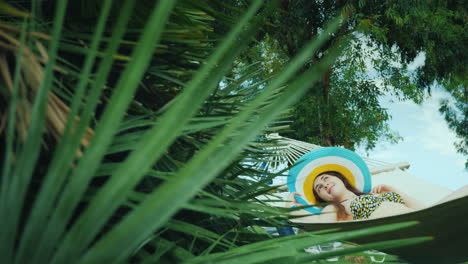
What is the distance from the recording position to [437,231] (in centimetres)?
205

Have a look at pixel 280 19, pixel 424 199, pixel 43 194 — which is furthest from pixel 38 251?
pixel 280 19

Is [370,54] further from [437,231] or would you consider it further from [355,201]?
[437,231]

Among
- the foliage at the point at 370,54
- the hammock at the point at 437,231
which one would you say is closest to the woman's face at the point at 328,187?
the hammock at the point at 437,231

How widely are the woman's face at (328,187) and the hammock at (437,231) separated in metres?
0.91

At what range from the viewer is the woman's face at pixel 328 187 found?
10.6 feet

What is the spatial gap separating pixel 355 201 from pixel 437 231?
0.92 metres

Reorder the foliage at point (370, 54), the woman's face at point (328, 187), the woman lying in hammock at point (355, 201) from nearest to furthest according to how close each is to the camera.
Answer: the woman lying in hammock at point (355, 201)
the woman's face at point (328, 187)
the foliage at point (370, 54)

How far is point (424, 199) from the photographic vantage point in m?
3.58

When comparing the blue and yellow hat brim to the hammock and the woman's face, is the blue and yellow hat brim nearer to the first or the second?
the woman's face

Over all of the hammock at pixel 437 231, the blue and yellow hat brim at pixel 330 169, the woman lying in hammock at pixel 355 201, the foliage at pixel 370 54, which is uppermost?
the foliage at pixel 370 54

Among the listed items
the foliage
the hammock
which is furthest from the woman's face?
the foliage

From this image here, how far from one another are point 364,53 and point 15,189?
304 inches

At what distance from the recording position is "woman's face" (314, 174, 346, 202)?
324cm

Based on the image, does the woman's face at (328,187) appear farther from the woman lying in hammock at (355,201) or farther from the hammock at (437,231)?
the hammock at (437,231)
